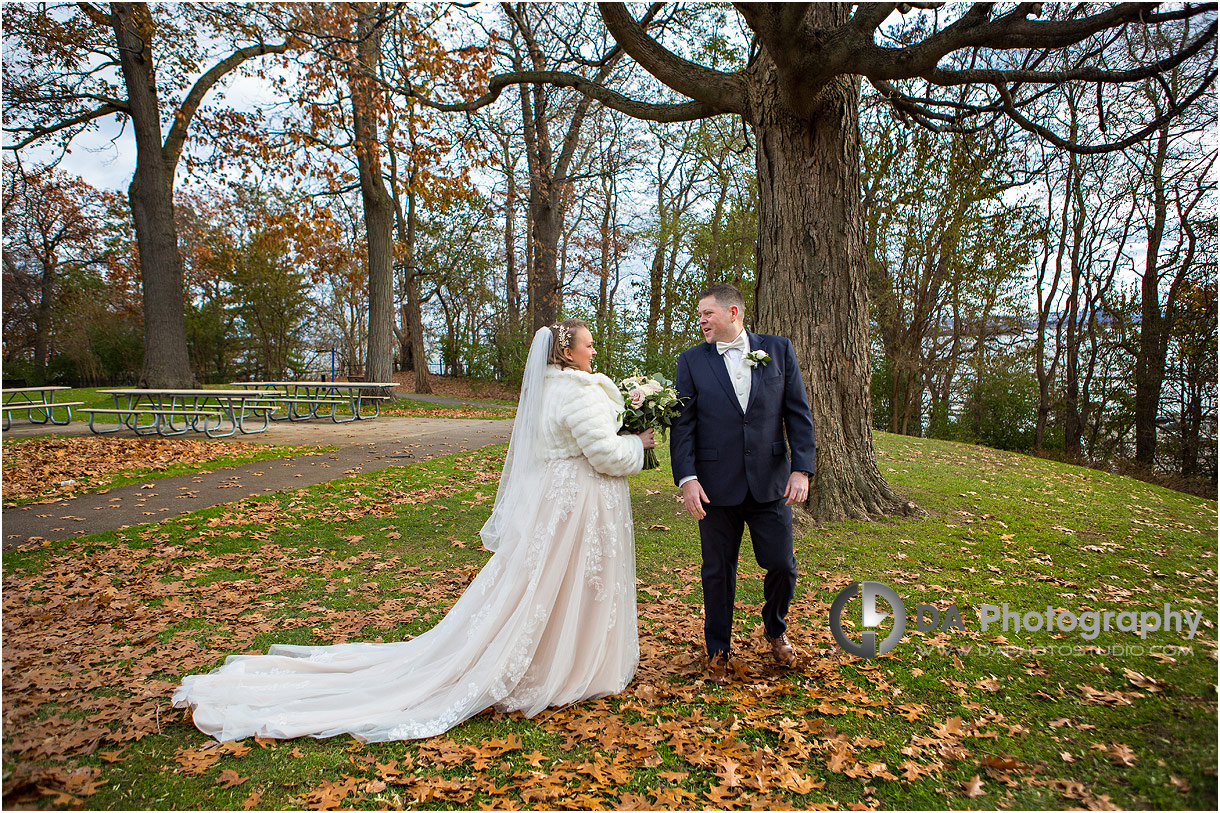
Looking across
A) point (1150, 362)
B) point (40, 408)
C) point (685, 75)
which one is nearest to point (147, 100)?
point (40, 408)

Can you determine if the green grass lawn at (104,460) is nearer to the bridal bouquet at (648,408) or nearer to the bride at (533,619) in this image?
the bride at (533,619)

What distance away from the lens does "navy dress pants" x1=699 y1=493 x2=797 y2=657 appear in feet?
12.4

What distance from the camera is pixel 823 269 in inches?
275

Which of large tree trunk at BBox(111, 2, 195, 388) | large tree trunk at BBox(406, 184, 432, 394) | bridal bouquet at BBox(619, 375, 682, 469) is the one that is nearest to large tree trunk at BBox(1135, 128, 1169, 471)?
bridal bouquet at BBox(619, 375, 682, 469)

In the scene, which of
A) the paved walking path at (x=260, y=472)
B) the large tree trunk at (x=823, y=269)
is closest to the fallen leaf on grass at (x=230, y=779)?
the paved walking path at (x=260, y=472)

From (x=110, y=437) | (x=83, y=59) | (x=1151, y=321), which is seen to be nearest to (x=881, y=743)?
(x=110, y=437)

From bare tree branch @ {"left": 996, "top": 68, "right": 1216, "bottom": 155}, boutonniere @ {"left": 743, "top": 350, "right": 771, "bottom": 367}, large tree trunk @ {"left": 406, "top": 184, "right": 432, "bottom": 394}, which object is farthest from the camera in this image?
large tree trunk @ {"left": 406, "top": 184, "right": 432, "bottom": 394}

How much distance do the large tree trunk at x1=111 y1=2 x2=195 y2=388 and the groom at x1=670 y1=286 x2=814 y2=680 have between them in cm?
1449

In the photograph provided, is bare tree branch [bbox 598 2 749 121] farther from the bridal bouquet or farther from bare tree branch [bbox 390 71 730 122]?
the bridal bouquet

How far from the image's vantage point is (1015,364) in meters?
21.3

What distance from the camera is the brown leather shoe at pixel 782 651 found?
3.93 meters

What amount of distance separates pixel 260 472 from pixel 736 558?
27.3ft

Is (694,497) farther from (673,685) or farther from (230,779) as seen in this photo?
(230,779)

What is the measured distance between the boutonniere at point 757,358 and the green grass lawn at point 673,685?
1.88 m
